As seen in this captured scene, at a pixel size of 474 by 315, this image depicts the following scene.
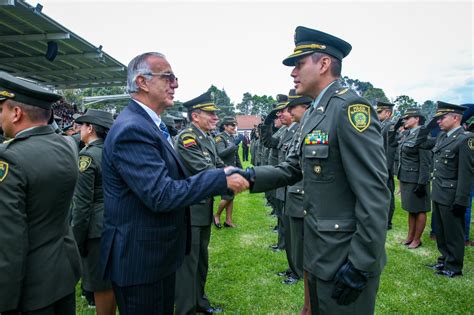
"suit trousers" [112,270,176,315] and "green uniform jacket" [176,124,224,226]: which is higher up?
"green uniform jacket" [176,124,224,226]

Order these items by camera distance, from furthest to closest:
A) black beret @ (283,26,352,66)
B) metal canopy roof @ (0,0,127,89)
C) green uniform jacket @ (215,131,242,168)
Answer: green uniform jacket @ (215,131,242,168) < metal canopy roof @ (0,0,127,89) < black beret @ (283,26,352,66)

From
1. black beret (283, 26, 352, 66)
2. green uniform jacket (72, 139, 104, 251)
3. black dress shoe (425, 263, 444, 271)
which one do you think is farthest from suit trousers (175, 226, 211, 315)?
black dress shoe (425, 263, 444, 271)

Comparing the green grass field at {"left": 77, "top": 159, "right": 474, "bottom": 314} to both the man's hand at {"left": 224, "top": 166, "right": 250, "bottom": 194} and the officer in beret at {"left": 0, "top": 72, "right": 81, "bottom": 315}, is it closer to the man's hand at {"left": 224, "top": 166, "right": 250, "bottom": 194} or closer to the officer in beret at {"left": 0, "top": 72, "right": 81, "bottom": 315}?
the officer in beret at {"left": 0, "top": 72, "right": 81, "bottom": 315}

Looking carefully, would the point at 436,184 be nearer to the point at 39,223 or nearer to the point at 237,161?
the point at 237,161

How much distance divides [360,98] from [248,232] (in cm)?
621

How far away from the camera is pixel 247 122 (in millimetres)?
79875

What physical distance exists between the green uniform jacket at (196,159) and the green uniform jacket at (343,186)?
1.59 metres

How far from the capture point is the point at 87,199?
11.2 ft

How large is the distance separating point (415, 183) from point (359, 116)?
5.26m

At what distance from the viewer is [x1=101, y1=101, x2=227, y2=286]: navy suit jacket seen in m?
2.02

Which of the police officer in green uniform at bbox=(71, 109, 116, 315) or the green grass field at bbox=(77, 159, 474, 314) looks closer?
the police officer in green uniform at bbox=(71, 109, 116, 315)

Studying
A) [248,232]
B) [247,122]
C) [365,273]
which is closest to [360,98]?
[365,273]

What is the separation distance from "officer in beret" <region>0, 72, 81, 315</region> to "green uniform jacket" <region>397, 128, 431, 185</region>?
6.26 metres

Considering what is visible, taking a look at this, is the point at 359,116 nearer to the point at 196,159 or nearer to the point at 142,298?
the point at 142,298
